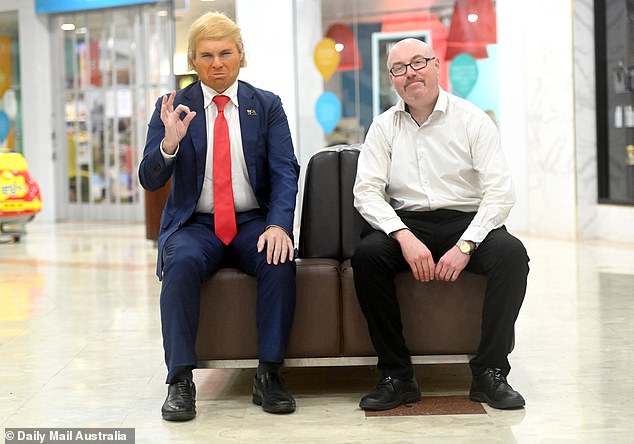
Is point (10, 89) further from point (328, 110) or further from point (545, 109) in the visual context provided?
point (545, 109)

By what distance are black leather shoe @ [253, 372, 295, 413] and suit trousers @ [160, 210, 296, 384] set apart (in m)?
0.07

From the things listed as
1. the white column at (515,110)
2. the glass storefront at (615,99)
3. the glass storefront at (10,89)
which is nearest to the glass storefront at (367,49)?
the white column at (515,110)

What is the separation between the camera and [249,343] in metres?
3.42

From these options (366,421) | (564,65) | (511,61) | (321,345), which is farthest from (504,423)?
(511,61)

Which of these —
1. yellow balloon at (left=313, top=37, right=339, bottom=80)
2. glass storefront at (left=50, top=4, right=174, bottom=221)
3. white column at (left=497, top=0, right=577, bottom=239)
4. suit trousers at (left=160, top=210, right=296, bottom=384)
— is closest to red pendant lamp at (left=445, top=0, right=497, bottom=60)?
Result: white column at (left=497, top=0, right=577, bottom=239)

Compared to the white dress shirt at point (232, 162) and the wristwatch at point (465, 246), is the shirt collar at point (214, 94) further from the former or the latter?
the wristwatch at point (465, 246)

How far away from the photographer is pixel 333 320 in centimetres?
343

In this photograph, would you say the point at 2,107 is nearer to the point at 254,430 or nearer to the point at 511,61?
the point at 511,61

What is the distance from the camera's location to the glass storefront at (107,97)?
15133mm

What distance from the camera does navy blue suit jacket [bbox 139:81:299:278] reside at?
3482mm

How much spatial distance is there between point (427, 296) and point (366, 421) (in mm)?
546

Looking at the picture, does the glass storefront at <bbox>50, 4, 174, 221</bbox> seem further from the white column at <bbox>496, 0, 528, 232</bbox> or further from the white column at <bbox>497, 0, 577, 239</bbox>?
the white column at <bbox>497, 0, 577, 239</bbox>

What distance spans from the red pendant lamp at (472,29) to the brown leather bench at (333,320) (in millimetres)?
8447

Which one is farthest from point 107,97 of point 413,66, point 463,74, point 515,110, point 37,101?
point 413,66
